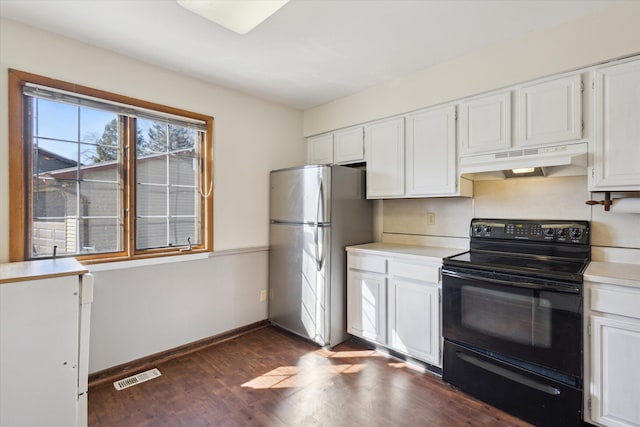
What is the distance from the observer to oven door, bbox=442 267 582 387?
1.68 meters

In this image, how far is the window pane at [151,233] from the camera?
8.26 feet

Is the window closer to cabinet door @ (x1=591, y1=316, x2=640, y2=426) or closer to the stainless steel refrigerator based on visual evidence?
the stainless steel refrigerator

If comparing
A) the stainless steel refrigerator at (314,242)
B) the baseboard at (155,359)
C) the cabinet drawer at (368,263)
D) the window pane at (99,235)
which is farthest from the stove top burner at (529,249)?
the window pane at (99,235)

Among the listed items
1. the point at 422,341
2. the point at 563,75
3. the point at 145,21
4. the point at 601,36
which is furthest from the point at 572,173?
the point at 145,21

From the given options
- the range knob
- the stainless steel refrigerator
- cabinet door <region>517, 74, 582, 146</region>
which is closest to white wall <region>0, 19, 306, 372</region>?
the stainless steel refrigerator

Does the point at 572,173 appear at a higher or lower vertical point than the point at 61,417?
higher

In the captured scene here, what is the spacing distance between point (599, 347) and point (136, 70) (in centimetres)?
355

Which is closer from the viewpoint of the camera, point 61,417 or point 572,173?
point 61,417

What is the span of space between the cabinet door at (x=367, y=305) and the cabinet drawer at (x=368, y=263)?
50 millimetres

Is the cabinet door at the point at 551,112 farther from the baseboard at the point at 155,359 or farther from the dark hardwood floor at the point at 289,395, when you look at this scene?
the baseboard at the point at 155,359

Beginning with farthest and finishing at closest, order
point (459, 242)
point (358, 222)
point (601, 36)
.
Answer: point (358, 222) → point (459, 242) → point (601, 36)

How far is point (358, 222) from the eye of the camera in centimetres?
310

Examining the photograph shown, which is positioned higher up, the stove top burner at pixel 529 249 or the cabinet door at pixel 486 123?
the cabinet door at pixel 486 123

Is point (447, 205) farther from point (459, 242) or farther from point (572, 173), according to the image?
point (572, 173)
